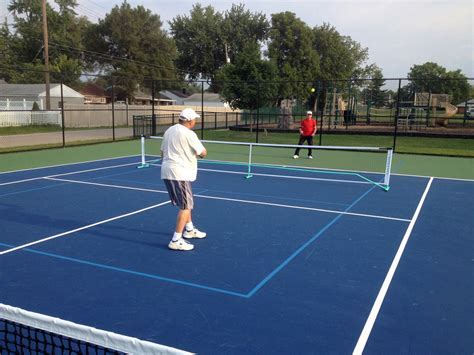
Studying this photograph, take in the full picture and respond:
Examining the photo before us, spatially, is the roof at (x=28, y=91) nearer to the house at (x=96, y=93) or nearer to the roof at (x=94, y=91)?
the house at (x=96, y=93)

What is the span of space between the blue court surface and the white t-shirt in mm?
1129

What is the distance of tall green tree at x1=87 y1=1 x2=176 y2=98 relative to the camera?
215ft

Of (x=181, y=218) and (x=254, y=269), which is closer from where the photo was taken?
(x=254, y=269)

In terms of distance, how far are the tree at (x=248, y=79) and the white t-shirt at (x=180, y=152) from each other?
63.0ft

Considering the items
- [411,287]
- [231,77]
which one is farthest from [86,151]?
[411,287]

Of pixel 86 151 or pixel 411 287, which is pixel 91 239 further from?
pixel 86 151

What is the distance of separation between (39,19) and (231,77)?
60.1 m

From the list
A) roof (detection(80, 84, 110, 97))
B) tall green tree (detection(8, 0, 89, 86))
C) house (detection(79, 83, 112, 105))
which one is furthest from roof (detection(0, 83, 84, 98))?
roof (detection(80, 84, 110, 97))

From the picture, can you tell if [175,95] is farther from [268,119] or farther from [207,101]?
[268,119]

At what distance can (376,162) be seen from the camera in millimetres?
16859

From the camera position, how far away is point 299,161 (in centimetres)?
1622

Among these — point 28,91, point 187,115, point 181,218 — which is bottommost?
point 181,218

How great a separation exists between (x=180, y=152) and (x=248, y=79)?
20608 mm

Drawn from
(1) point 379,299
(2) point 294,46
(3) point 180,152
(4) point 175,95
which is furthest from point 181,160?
(4) point 175,95
